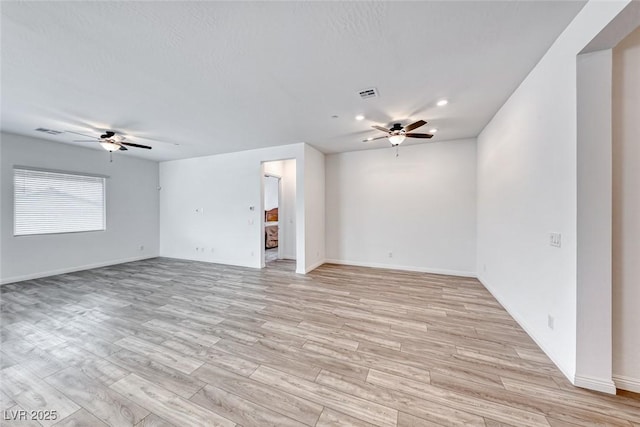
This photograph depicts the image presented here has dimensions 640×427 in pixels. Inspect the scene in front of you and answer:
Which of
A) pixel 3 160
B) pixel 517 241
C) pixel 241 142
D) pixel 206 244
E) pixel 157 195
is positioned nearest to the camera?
pixel 517 241

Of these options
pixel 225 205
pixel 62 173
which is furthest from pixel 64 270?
pixel 225 205

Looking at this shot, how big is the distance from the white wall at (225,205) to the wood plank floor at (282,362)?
71.3 inches

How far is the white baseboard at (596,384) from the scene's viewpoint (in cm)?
158

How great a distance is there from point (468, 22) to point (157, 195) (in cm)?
763

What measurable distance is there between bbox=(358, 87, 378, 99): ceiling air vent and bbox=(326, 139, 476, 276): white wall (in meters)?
2.41

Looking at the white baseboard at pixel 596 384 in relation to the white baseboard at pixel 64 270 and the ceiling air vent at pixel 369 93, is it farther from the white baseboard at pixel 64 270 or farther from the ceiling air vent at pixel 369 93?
the white baseboard at pixel 64 270

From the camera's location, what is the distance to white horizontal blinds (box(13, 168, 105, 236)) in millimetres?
4238

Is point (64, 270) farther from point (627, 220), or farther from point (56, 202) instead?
point (627, 220)

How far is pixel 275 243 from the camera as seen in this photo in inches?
317

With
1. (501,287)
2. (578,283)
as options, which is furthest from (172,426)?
(501,287)

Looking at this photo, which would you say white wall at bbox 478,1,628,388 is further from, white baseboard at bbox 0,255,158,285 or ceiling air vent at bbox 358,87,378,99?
white baseboard at bbox 0,255,158,285

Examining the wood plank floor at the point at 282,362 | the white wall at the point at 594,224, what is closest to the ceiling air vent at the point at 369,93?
the white wall at the point at 594,224

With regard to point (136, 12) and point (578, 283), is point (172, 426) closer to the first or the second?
point (136, 12)

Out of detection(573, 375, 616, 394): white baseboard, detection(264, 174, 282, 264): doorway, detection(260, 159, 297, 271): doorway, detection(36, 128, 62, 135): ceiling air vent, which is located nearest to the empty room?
detection(573, 375, 616, 394): white baseboard
